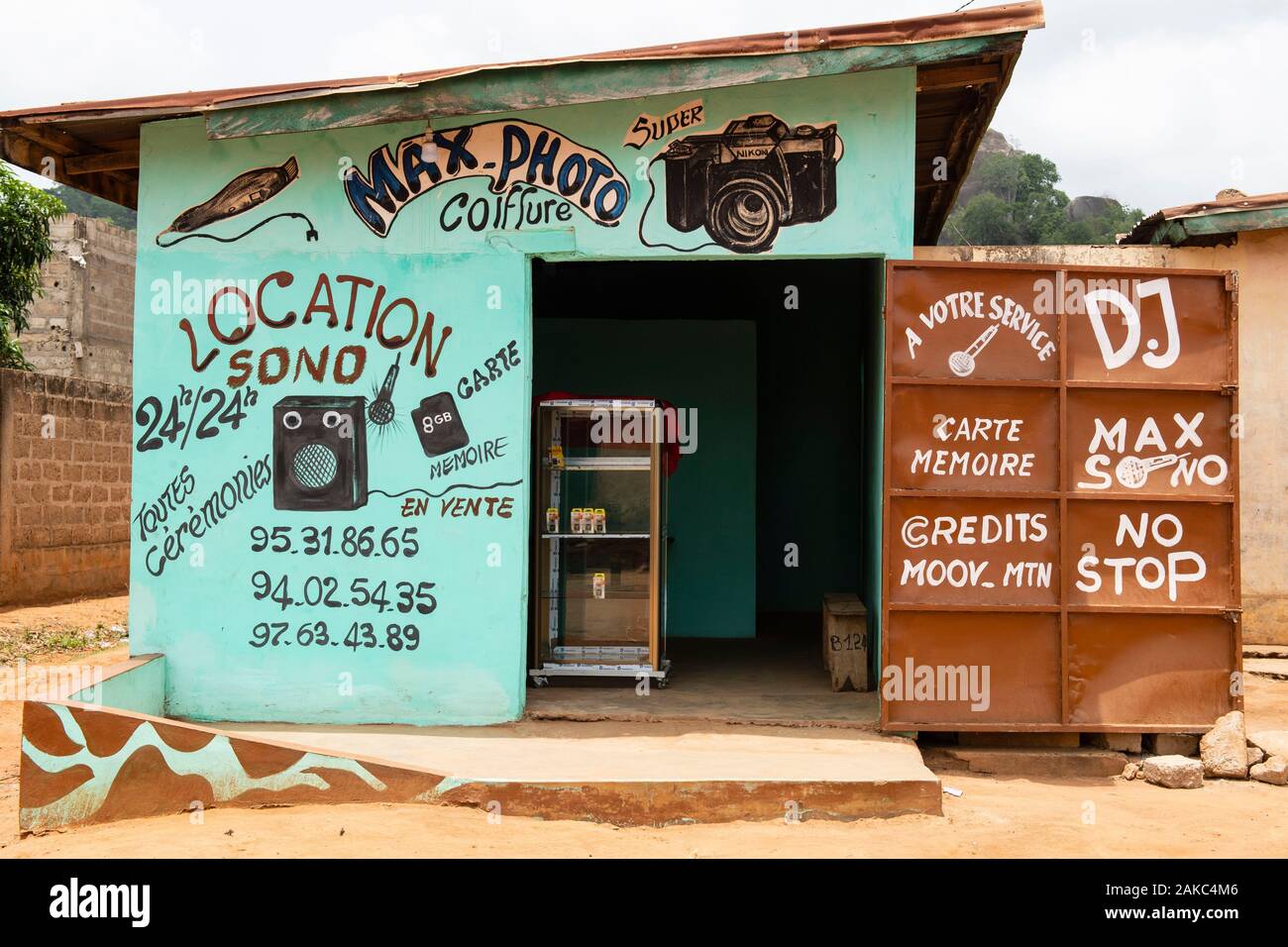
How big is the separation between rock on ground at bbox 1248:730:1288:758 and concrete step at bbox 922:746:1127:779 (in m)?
0.92

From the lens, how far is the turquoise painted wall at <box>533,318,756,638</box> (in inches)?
464

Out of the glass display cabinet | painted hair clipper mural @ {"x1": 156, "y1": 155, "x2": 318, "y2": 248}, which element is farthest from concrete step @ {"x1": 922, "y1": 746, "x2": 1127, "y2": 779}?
painted hair clipper mural @ {"x1": 156, "y1": 155, "x2": 318, "y2": 248}

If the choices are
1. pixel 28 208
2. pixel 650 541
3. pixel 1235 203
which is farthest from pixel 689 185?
pixel 28 208

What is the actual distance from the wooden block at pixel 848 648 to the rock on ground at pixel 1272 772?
8.56 feet

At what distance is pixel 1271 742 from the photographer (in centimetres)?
749

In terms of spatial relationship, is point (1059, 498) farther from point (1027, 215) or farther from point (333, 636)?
point (1027, 215)

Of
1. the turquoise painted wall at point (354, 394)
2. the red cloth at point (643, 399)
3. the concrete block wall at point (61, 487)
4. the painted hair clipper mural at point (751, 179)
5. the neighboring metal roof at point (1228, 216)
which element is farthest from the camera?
the concrete block wall at point (61, 487)

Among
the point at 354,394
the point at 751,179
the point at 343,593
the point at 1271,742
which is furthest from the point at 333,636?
the point at 1271,742

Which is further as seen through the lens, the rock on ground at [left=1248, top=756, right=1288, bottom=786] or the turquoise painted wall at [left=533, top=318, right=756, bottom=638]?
the turquoise painted wall at [left=533, top=318, right=756, bottom=638]

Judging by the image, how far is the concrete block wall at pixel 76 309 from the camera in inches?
852

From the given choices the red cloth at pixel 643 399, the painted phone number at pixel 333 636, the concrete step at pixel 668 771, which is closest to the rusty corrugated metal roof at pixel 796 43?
the red cloth at pixel 643 399

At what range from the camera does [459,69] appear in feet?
23.6

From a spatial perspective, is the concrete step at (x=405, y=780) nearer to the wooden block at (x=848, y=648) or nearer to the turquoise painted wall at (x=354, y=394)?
the turquoise painted wall at (x=354, y=394)

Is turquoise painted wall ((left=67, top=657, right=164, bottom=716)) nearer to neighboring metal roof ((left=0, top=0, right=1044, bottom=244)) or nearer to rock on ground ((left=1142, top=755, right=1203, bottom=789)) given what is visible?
neighboring metal roof ((left=0, top=0, right=1044, bottom=244))
